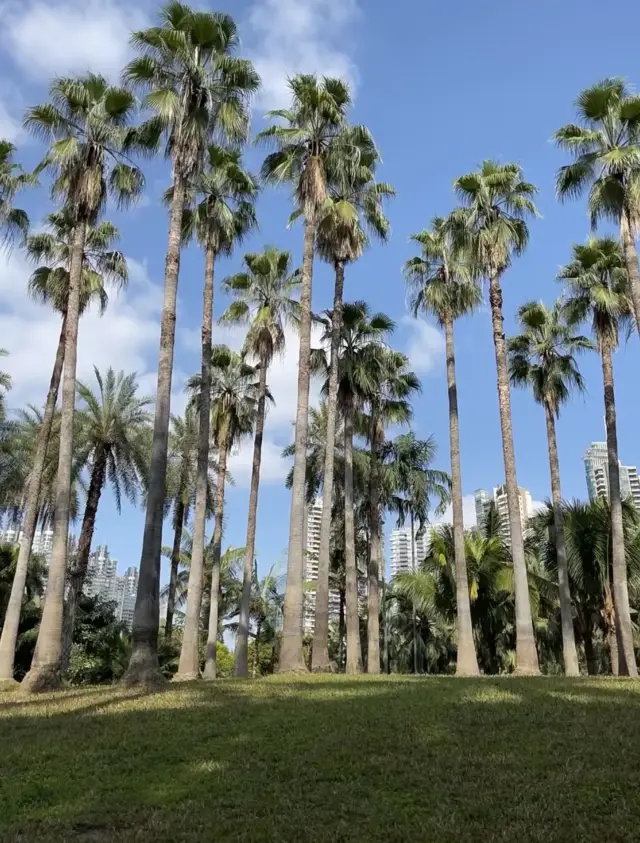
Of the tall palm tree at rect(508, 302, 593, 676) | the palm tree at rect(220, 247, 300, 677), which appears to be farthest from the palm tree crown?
the palm tree at rect(220, 247, 300, 677)

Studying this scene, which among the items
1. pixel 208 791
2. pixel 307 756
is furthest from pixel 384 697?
pixel 208 791

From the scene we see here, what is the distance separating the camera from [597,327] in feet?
88.5

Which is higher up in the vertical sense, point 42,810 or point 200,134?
point 200,134

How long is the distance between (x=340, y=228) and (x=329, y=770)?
21.1 meters

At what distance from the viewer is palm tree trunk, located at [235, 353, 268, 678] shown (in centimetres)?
2855

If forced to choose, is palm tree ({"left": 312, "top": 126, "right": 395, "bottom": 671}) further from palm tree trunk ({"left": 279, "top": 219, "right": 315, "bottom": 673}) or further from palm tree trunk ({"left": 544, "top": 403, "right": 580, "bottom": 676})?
palm tree trunk ({"left": 544, "top": 403, "right": 580, "bottom": 676})

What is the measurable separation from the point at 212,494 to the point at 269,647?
2444 cm

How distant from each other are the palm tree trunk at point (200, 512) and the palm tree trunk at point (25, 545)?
16.6 ft

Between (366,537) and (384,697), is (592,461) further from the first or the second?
(384,697)

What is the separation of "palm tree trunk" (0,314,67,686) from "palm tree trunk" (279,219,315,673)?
8212 mm

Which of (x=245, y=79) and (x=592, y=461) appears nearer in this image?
(x=245, y=79)

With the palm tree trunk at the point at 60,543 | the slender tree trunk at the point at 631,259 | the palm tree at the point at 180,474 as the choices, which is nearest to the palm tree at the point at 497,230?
the slender tree trunk at the point at 631,259

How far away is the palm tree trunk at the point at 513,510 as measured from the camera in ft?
70.0

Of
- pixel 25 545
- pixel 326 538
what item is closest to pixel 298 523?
pixel 326 538
